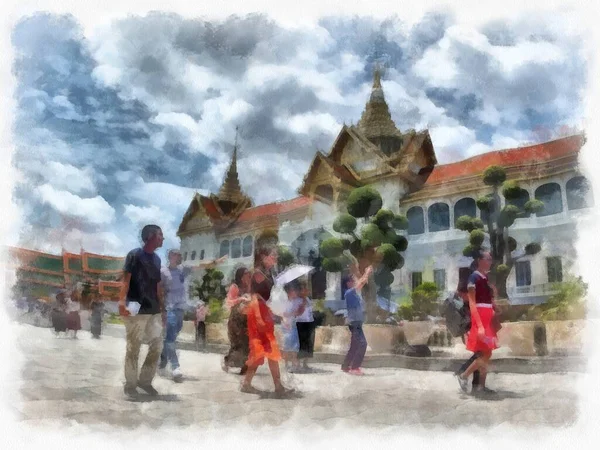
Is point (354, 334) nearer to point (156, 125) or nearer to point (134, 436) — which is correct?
point (134, 436)

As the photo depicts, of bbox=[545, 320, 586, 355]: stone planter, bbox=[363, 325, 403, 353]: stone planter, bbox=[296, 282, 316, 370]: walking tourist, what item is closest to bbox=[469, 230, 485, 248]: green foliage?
bbox=[545, 320, 586, 355]: stone planter

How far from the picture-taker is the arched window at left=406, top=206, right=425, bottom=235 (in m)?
4.88

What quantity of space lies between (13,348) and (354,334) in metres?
2.84

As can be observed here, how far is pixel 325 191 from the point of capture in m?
4.98

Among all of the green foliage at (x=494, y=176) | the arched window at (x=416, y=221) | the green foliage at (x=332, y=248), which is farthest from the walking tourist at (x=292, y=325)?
the green foliage at (x=494, y=176)

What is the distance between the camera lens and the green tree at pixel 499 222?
14.3 ft

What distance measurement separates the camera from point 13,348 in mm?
4422

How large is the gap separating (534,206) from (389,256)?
127 centimetres

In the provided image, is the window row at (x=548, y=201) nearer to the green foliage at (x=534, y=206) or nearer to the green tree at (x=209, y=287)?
the green foliage at (x=534, y=206)

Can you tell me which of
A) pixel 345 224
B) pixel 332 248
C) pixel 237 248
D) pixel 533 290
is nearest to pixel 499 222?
pixel 533 290

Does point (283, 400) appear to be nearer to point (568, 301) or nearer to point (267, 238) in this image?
point (267, 238)

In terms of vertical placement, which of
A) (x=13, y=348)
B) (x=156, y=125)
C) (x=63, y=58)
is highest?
(x=63, y=58)

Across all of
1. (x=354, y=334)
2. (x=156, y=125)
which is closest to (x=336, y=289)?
(x=354, y=334)

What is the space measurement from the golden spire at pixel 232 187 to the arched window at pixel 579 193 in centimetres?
278
